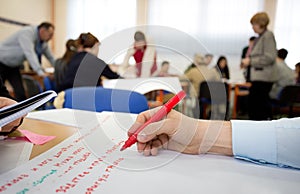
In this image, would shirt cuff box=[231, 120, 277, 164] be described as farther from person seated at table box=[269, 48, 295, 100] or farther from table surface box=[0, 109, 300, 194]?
person seated at table box=[269, 48, 295, 100]

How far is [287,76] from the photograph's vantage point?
302 cm

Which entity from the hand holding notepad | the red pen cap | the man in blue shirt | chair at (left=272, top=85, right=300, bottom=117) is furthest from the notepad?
chair at (left=272, top=85, right=300, bottom=117)

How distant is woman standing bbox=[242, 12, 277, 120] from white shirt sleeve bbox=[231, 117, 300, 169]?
188 cm

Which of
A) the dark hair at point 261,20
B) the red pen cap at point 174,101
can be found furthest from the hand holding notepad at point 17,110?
the dark hair at point 261,20

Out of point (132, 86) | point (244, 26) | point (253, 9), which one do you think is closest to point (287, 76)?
point (244, 26)

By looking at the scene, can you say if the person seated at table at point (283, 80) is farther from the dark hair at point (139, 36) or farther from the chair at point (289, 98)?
the dark hair at point (139, 36)

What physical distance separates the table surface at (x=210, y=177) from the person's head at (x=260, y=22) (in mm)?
1974

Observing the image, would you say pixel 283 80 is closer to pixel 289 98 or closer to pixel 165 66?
pixel 289 98

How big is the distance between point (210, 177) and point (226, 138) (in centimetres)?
15

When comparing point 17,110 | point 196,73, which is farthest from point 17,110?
point 196,73

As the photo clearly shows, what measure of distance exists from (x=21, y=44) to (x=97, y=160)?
252 centimetres

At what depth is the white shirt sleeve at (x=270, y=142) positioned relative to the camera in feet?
1.56

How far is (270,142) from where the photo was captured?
0.50m

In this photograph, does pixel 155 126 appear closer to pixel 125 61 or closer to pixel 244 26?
pixel 125 61
